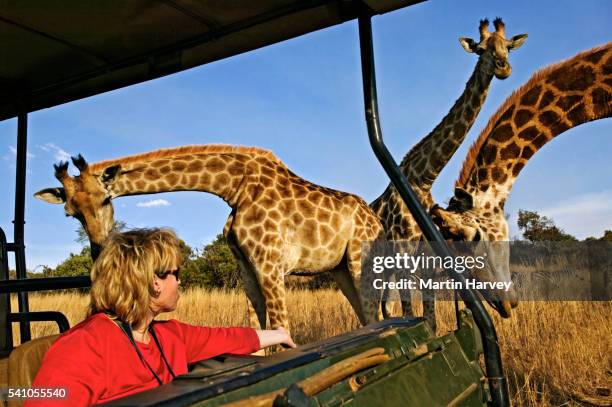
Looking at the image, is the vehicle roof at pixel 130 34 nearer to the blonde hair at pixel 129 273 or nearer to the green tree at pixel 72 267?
the blonde hair at pixel 129 273

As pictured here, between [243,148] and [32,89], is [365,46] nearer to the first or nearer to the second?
[32,89]

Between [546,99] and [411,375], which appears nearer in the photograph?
[411,375]

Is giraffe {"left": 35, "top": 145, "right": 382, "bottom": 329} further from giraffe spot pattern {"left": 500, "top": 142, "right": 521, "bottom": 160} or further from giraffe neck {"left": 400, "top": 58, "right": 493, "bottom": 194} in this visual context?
giraffe spot pattern {"left": 500, "top": 142, "right": 521, "bottom": 160}

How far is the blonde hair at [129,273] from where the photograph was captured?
1.52 meters

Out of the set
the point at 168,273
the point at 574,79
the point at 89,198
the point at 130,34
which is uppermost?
the point at 574,79

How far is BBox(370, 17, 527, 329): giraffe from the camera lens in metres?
4.93

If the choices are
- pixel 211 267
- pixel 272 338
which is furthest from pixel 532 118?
pixel 211 267

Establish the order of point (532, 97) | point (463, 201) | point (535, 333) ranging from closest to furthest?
point (463, 201) < point (532, 97) < point (535, 333)

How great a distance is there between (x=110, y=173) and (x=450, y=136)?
306 centimetres

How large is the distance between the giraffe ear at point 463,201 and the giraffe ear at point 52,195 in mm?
3272

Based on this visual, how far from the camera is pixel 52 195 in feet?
14.5

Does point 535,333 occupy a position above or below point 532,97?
below

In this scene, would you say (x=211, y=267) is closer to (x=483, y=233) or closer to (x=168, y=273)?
(x=483, y=233)

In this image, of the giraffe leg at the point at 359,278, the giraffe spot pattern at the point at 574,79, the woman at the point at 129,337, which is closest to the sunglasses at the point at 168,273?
the woman at the point at 129,337
